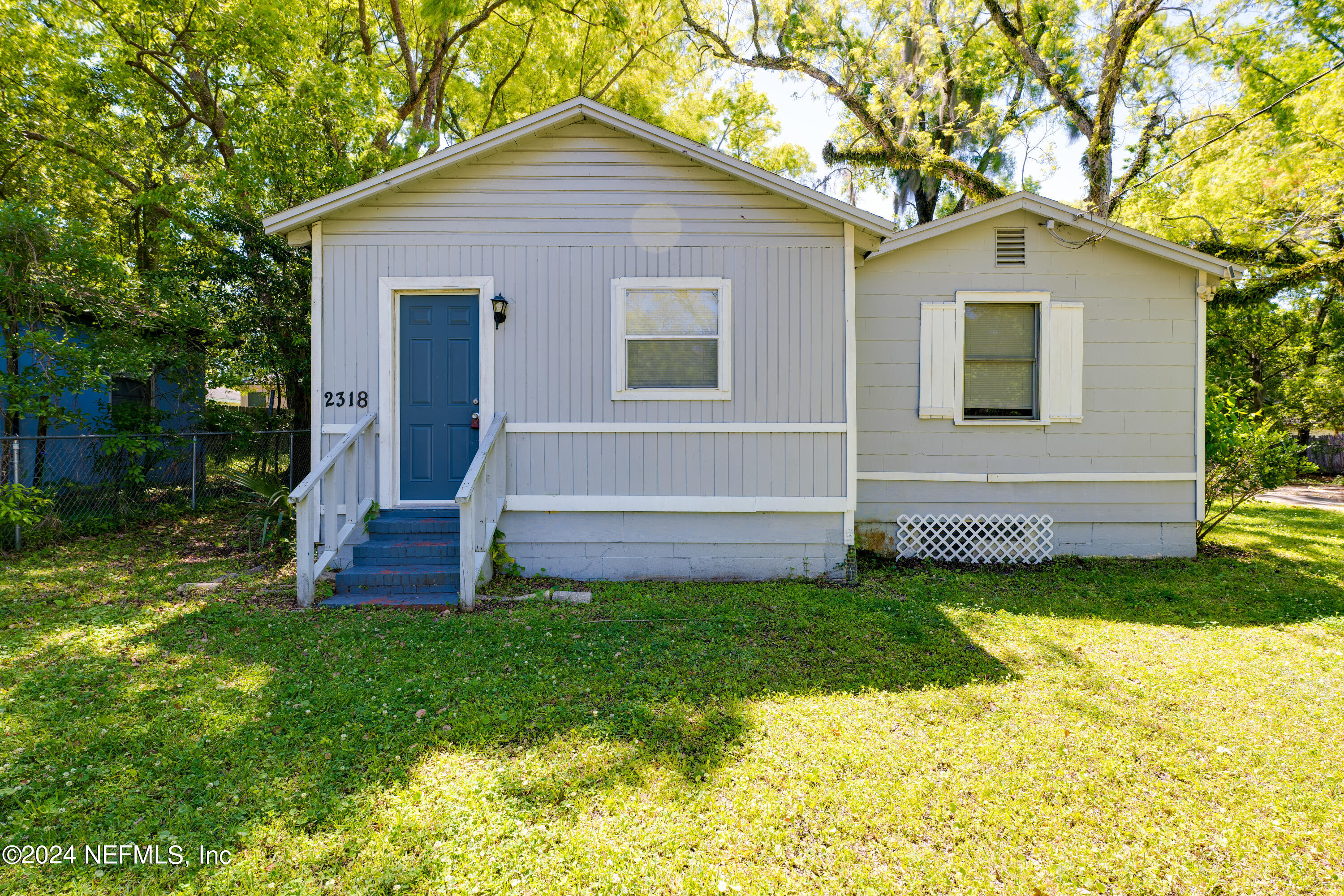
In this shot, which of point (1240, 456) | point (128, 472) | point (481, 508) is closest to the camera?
point (481, 508)

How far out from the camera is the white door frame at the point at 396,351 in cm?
581

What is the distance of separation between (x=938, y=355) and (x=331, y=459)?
19.4 feet

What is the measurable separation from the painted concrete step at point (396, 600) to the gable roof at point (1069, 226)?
5.26 metres

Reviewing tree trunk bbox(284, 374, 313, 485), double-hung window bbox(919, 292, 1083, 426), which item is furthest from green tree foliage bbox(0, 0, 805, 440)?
double-hung window bbox(919, 292, 1083, 426)

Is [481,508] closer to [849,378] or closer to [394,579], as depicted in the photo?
[394,579]

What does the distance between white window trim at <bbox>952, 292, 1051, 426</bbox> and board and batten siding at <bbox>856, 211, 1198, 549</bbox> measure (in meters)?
0.07

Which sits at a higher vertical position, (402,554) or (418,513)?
(418,513)

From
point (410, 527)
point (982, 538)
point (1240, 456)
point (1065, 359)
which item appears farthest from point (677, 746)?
point (1240, 456)

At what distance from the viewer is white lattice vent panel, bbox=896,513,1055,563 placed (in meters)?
6.72

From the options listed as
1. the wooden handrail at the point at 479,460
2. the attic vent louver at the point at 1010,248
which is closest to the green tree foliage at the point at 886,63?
the attic vent louver at the point at 1010,248

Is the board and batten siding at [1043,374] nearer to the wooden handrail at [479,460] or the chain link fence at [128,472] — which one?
the wooden handrail at [479,460]

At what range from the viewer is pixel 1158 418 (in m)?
Answer: 6.78

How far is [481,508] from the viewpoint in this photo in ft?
17.3

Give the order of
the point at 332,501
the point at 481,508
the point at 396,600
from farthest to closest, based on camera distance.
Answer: the point at 481,508 → the point at 332,501 → the point at 396,600
